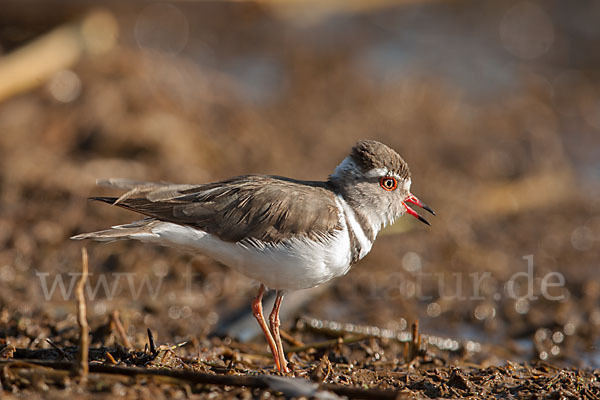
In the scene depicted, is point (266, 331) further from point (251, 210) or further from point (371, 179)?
point (371, 179)

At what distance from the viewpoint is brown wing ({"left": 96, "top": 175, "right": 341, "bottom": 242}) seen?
5.18 m

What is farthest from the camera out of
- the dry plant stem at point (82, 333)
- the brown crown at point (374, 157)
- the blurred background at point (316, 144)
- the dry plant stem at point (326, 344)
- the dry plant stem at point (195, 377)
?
the blurred background at point (316, 144)

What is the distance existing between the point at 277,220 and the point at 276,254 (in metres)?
0.27

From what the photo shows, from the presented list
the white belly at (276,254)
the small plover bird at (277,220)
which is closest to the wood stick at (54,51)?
the small plover bird at (277,220)

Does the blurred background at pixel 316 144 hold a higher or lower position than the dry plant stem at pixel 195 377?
higher

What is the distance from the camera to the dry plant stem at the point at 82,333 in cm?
393

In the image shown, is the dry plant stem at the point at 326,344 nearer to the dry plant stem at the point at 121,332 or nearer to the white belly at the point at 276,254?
the white belly at the point at 276,254

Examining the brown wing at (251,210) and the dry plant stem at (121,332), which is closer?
the brown wing at (251,210)

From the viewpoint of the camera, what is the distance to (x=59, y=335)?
19.1 ft

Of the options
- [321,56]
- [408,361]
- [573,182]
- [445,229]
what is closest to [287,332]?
[408,361]

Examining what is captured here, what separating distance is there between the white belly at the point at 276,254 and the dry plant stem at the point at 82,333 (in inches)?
44.1

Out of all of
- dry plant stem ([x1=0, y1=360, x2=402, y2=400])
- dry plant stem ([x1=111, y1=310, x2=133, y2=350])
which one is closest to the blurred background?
dry plant stem ([x1=111, y1=310, x2=133, y2=350])

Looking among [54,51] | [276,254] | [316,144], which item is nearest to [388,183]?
[276,254]

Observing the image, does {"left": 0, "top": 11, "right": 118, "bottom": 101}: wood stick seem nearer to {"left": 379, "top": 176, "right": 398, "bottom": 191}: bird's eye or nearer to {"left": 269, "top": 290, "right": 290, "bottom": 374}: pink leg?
{"left": 269, "top": 290, "right": 290, "bottom": 374}: pink leg
